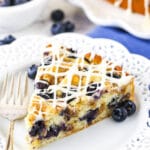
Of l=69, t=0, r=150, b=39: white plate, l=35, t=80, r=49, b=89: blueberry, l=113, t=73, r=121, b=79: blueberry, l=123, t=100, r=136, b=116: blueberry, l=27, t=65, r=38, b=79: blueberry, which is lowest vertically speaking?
l=123, t=100, r=136, b=116: blueberry

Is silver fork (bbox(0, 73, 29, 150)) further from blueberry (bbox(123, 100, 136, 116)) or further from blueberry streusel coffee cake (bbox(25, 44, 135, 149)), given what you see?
blueberry (bbox(123, 100, 136, 116))

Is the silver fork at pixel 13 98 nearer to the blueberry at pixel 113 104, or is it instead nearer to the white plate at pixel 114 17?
the blueberry at pixel 113 104

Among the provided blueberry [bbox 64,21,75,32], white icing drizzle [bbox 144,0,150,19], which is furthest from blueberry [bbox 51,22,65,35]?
white icing drizzle [bbox 144,0,150,19]

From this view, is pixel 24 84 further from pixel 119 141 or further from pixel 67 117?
pixel 119 141

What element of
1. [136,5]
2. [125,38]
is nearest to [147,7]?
[136,5]

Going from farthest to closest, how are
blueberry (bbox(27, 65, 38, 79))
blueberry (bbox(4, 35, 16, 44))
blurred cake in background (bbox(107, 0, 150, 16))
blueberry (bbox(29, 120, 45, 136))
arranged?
blurred cake in background (bbox(107, 0, 150, 16)), blueberry (bbox(4, 35, 16, 44)), blueberry (bbox(27, 65, 38, 79)), blueberry (bbox(29, 120, 45, 136))

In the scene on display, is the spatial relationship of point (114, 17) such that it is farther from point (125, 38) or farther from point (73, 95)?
point (73, 95)
